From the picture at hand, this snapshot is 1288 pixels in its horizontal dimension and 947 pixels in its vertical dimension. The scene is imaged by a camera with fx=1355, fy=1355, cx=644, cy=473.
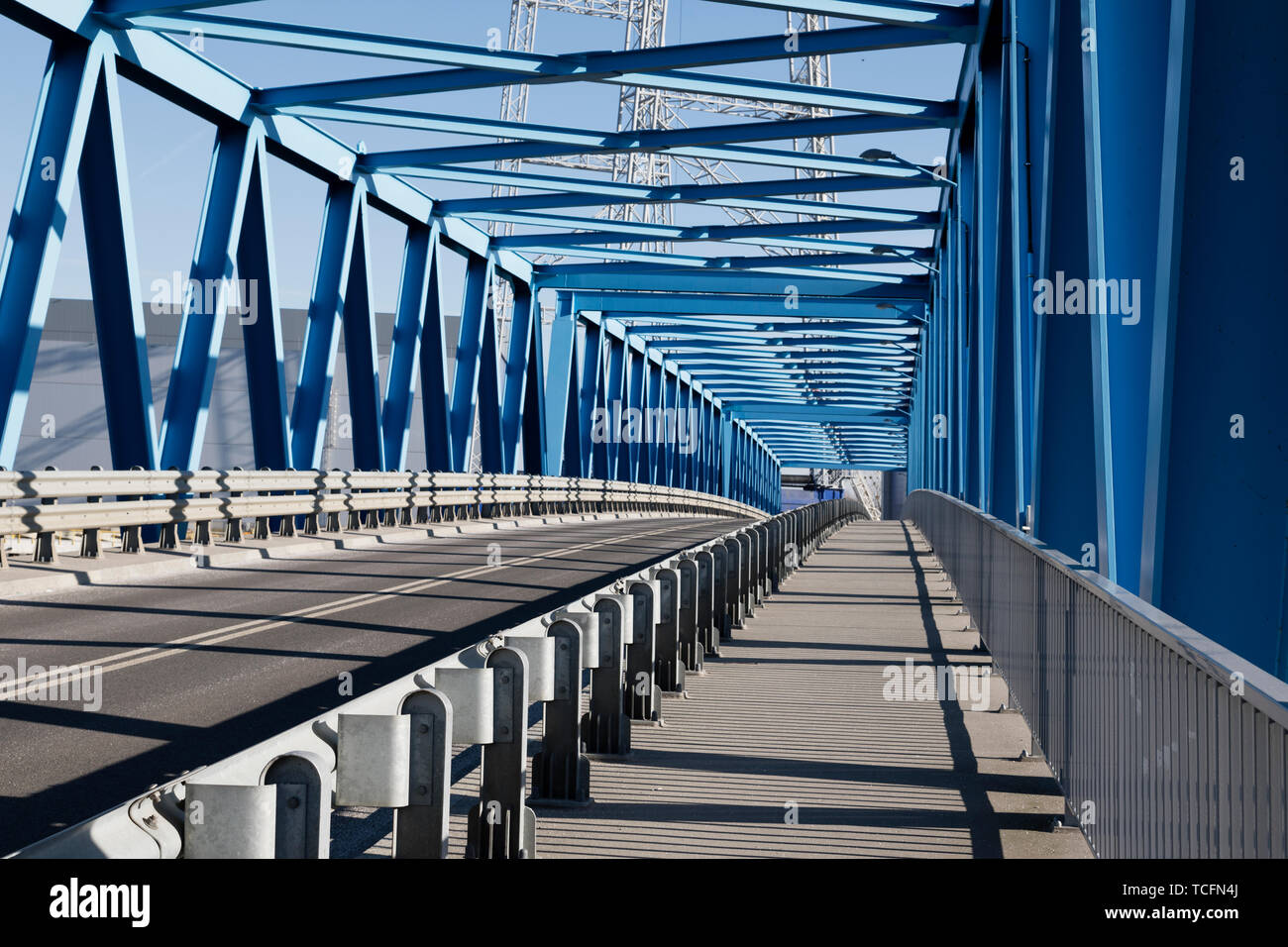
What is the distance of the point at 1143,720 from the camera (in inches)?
174

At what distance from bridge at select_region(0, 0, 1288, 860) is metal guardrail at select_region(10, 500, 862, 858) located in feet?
0.05

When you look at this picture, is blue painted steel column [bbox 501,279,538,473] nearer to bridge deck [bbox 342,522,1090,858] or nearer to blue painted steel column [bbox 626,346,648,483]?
blue painted steel column [bbox 626,346,648,483]

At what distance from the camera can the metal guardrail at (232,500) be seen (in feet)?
45.0

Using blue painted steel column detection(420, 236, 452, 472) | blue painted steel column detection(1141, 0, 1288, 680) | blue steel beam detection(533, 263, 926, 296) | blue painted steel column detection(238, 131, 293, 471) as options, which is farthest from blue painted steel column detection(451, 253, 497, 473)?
blue painted steel column detection(1141, 0, 1288, 680)

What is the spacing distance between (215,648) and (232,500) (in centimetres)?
829

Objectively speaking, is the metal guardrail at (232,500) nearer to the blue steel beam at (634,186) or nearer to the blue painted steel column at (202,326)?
the blue painted steel column at (202,326)

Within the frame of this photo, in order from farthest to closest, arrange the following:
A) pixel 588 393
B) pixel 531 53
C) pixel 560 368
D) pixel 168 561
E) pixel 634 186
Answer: pixel 588 393 < pixel 560 368 < pixel 634 186 < pixel 531 53 < pixel 168 561

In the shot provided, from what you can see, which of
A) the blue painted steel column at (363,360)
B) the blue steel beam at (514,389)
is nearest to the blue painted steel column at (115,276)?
the blue painted steel column at (363,360)

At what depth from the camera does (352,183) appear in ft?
80.2

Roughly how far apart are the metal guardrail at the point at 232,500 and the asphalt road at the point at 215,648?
1.01 metres

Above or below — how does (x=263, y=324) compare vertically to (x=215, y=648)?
above

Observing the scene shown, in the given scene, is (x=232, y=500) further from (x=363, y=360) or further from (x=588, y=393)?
(x=588, y=393)

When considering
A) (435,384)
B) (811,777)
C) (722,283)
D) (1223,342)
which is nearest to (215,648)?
(811,777)

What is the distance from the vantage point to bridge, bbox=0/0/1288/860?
15.7 ft
